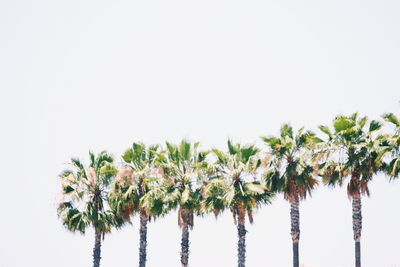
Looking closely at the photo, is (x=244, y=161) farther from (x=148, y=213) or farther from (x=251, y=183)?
(x=148, y=213)

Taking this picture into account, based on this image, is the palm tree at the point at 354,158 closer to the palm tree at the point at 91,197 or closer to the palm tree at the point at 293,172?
the palm tree at the point at 293,172

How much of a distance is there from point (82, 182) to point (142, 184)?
4720 millimetres

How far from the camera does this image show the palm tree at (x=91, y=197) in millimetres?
49312

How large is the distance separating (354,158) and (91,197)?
18.8 m

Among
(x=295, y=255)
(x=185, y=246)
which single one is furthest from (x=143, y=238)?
(x=295, y=255)

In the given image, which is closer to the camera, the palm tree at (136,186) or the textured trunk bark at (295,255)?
the textured trunk bark at (295,255)

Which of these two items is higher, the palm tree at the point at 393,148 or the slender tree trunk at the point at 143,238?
the palm tree at the point at 393,148

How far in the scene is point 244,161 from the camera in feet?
153

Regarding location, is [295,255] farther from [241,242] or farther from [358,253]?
[358,253]

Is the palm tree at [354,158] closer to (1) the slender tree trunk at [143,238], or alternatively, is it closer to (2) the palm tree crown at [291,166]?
(2) the palm tree crown at [291,166]

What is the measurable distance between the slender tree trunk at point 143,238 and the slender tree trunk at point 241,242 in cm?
744

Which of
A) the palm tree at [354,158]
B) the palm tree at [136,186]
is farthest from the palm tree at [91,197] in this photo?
the palm tree at [354,158]

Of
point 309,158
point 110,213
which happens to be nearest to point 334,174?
point 309,158

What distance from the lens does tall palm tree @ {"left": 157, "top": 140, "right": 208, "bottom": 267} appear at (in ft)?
154
